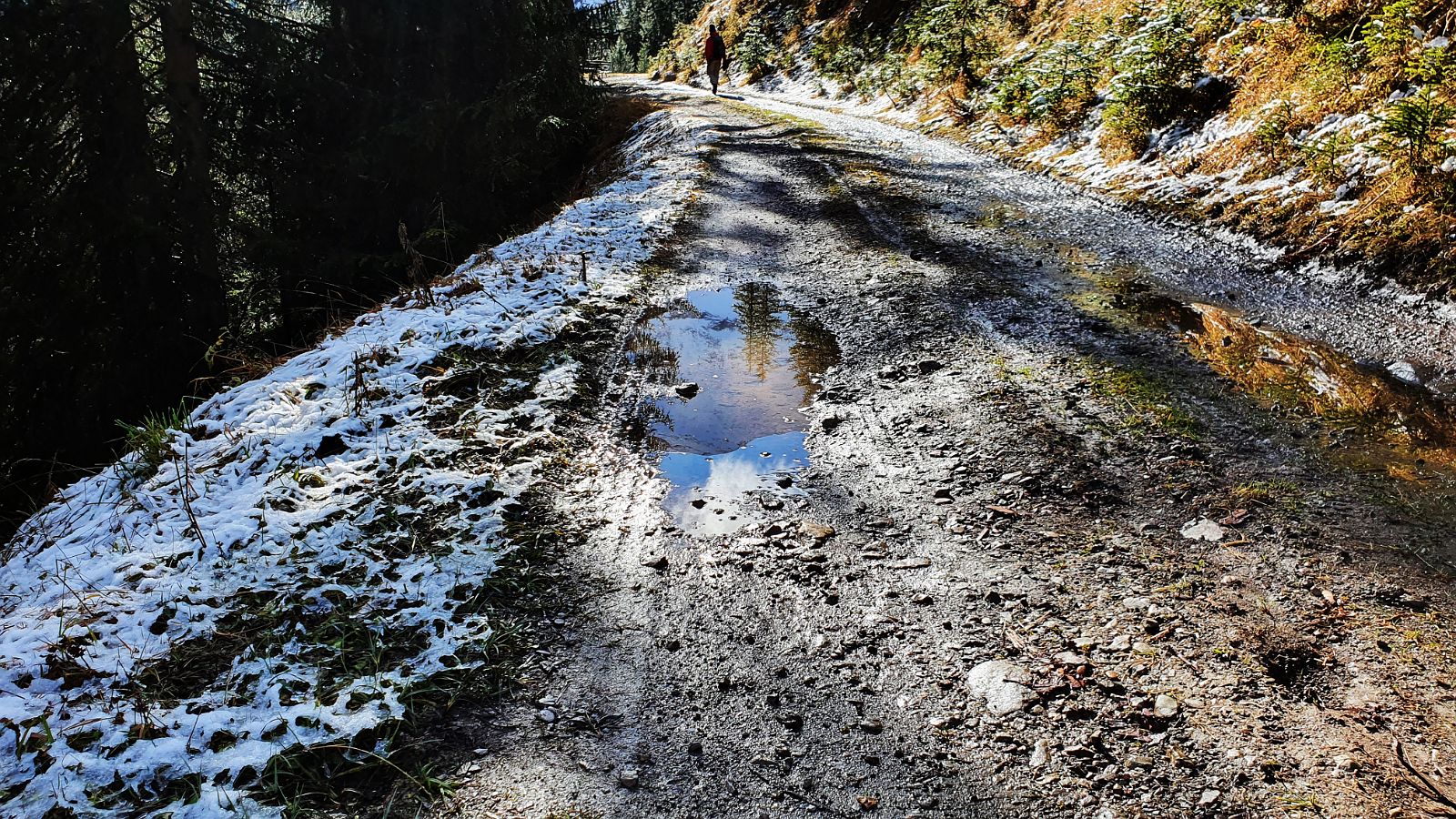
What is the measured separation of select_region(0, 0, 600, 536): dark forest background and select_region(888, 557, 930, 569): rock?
220 inches

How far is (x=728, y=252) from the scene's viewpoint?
820cm

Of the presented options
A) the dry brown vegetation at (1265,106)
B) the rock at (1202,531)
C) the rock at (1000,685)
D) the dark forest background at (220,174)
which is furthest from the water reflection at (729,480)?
the dry brown vegetation at (1265,106)

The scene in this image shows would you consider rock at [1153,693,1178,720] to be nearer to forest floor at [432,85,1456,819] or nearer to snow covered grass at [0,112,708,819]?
forest floor at [432,85,1456,819]

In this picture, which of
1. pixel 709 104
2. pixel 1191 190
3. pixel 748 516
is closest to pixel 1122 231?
pixel 1191 190

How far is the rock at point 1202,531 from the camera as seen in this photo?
3.35 m

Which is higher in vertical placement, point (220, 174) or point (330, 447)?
point (220, 174)

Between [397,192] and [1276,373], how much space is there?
38.2 feet

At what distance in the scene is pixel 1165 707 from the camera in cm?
258

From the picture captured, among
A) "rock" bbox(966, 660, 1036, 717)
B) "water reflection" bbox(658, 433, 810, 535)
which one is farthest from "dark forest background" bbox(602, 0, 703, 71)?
"rock" bbox(966, 660, 1036, 717)

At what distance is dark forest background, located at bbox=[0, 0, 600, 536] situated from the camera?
8289mm

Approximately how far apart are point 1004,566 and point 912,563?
43 centimetres

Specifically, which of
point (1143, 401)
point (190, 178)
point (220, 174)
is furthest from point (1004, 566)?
point (220, 174)

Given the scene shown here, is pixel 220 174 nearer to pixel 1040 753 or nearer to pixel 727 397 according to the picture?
pixel 727 397

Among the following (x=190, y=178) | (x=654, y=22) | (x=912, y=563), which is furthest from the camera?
(x=654, y=22)
